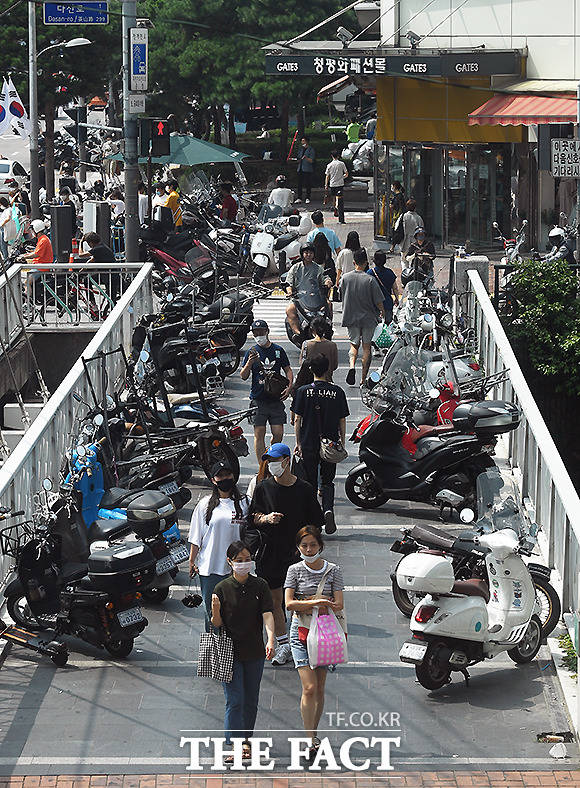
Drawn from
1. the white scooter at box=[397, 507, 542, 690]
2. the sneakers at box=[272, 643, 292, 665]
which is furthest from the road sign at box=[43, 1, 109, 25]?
the white scooter at box=[397, 507, 542, 690]

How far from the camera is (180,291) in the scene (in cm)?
2041

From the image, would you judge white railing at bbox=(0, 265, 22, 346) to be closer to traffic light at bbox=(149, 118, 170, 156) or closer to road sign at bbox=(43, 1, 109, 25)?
traffic light at bbox=(149, 118, 170, 156)

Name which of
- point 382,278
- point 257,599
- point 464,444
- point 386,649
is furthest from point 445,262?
point 257,599

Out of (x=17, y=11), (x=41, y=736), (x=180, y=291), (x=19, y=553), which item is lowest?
(x=41, y=736)

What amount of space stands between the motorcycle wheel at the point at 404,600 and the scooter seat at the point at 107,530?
212 cm

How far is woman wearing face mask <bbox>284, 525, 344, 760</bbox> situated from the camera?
9.20m

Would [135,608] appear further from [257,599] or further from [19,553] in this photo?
[257,599]

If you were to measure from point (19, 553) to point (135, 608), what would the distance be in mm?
1058

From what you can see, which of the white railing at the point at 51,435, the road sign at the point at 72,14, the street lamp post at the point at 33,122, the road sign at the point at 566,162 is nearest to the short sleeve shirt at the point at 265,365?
the white railing at the point at 51,435

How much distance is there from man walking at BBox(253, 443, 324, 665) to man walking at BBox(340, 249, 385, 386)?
25.0 feet

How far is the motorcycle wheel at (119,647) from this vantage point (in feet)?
35.2

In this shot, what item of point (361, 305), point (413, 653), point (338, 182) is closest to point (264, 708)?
point (413, 653)

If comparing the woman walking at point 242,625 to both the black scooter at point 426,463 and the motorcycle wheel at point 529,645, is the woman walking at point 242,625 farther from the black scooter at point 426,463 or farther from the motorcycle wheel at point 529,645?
the black scooter at point 426,463

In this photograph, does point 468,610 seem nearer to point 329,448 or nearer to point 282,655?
point 282,655
